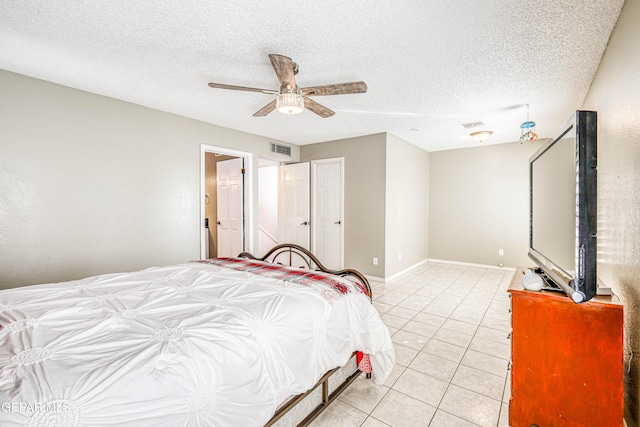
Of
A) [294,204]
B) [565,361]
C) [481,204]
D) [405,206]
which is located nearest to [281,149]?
[294,204]

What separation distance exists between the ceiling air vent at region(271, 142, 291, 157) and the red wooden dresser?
168 inches

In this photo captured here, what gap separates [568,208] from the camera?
179 cm

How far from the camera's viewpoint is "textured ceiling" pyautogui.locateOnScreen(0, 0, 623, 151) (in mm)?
1687

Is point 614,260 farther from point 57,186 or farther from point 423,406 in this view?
point 57,186

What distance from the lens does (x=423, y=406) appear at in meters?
1.85

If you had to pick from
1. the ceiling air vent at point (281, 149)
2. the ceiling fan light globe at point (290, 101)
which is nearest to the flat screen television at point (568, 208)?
the ceiling fan light globe at point (290, 101)

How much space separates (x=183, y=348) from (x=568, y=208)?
7.66 feet

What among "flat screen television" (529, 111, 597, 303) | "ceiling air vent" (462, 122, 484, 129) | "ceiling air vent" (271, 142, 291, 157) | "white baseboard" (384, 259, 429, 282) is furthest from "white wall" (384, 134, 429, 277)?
"flat screen television" (529, 111, 597, 303)

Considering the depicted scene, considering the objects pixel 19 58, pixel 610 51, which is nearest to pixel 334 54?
pixel 610 51

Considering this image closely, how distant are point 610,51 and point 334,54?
1.96 metres

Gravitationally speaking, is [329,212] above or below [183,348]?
above

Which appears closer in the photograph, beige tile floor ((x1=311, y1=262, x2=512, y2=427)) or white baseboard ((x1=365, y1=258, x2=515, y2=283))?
beige tile floor ((x1=311, y1=262, x2=512, y2=427))

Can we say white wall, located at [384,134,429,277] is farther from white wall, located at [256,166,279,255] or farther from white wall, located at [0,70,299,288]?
white wall, located at [0,70,299,288]

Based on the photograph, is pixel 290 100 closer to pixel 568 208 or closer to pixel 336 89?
pixel 336 89
